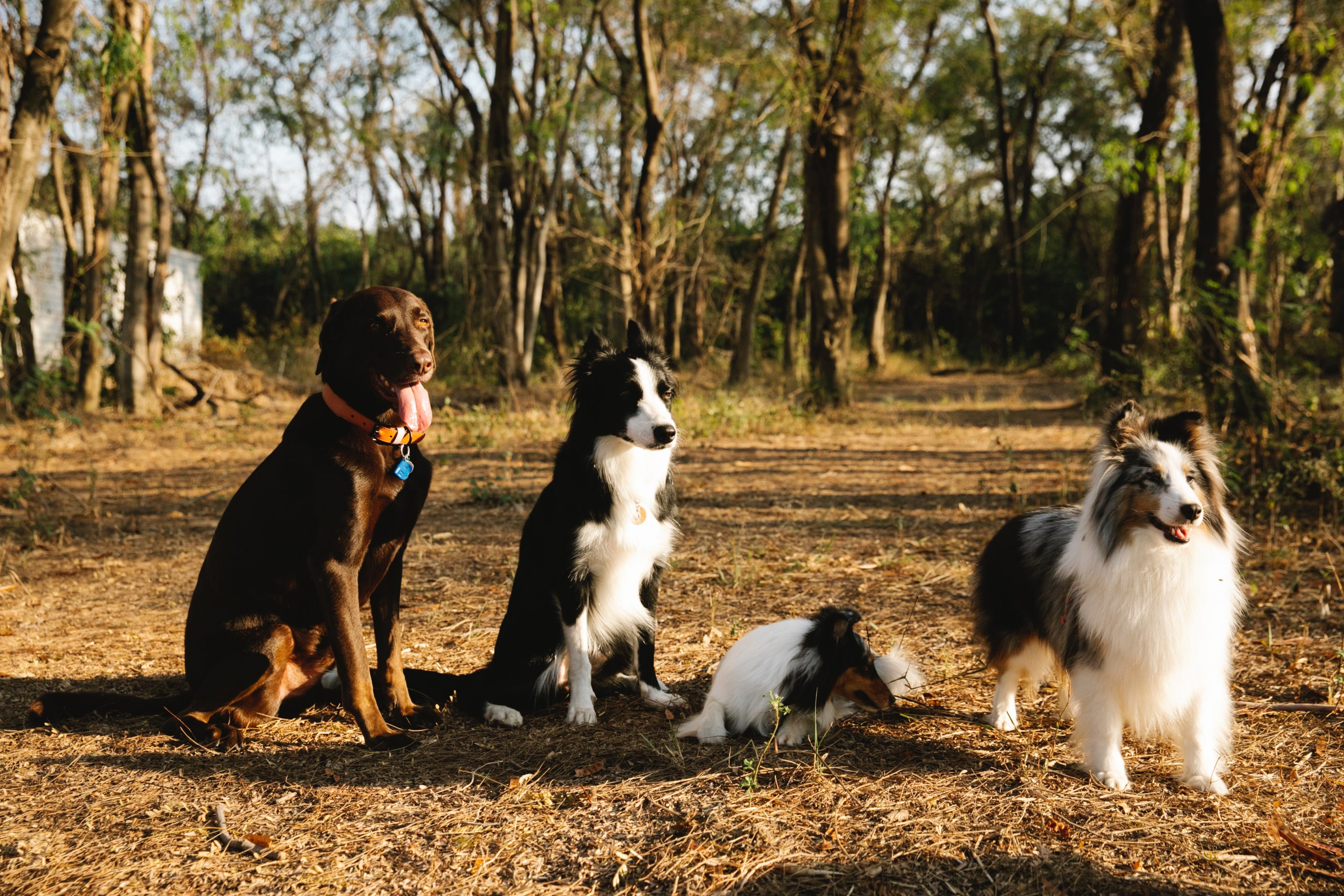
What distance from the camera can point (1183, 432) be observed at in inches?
113

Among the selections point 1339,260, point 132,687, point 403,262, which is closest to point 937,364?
point 1339,260

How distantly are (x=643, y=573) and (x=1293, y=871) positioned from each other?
7.40ft

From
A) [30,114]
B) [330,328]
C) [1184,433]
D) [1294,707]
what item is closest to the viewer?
[1184,433]

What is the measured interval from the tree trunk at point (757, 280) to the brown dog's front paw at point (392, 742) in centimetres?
1525

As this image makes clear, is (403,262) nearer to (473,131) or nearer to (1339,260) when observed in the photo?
(473,131)

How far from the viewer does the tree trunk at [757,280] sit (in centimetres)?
1873

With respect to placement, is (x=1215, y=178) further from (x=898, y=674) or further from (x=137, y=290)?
(x=137, y=290)

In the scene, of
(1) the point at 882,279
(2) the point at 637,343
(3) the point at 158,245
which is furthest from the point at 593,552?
(1) the point at 882,279

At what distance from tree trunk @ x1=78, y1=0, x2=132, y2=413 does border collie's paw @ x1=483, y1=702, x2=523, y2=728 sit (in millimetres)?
10929

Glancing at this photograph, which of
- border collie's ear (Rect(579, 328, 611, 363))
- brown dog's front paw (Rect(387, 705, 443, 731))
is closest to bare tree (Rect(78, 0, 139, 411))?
brown dog's front paw (Rect(387, 705, 443, 731))

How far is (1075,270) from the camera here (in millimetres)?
27156

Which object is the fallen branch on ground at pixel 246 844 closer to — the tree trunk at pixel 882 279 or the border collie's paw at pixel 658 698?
the border collie's paw at pixel 658 698

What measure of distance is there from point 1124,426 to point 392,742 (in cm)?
278

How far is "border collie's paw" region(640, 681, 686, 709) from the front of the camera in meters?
3.62
